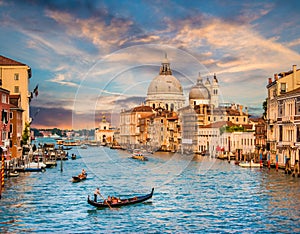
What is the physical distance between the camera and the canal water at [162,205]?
1352 cm

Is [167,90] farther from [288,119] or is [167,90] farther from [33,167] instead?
[288,119]

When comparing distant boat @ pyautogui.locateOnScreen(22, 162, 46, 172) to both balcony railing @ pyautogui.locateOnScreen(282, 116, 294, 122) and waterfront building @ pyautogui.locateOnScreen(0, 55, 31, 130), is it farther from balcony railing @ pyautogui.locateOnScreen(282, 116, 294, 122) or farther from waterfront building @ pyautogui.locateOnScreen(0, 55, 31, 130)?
balcony railing @ pyautogui.locateOnScreen(282, 116, 294, 122)

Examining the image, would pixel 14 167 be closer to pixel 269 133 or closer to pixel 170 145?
pixel 269 133

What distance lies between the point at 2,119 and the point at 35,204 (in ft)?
32.0

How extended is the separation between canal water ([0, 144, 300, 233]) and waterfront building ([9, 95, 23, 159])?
4798 mm

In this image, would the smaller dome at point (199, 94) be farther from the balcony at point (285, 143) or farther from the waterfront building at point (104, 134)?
the balcony at point (285, 143)

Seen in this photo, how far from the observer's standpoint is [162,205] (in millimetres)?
16547

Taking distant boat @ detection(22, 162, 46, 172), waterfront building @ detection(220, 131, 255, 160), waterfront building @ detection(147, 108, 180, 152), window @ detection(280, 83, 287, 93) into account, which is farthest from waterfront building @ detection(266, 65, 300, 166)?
waterfront building @ detection(147, 108, 180, 152)

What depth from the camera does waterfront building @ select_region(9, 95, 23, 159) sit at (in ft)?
A: 97.6

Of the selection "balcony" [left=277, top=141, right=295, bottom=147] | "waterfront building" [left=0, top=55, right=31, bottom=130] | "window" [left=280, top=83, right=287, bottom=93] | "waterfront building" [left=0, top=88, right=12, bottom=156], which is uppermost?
"waterfront building" [left=0, top=55, right=31, bottom=130]

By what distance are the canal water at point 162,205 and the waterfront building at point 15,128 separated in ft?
15.7

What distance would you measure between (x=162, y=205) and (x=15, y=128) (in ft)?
51.7

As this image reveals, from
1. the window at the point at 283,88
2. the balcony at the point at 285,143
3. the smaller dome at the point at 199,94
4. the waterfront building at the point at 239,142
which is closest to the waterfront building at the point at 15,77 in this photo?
the waterfront building at the point at 239,142

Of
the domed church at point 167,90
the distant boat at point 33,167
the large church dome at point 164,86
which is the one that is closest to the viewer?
the distant boat at point 33,167
